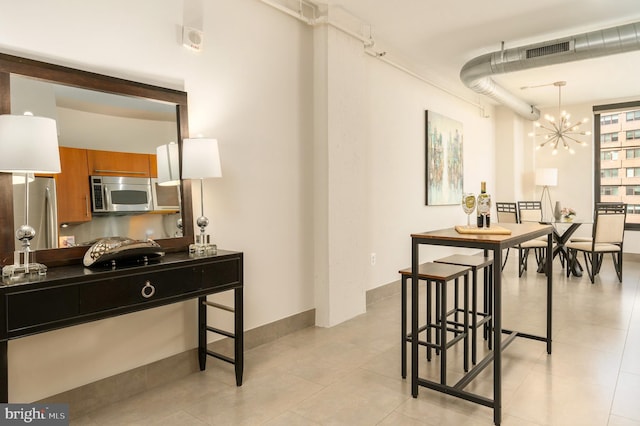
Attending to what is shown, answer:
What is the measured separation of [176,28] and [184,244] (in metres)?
1.45

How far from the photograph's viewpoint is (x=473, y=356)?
2873mm

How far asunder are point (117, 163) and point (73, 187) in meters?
0.30

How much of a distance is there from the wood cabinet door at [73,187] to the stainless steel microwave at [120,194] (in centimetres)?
5

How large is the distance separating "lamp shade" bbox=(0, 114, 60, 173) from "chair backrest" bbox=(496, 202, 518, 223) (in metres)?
6.41

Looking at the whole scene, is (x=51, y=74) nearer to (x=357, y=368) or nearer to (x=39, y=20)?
(x=39, y=20)

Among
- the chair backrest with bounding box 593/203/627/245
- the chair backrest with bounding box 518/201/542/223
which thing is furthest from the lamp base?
the chair backrest with bounding box 518/201/542/223

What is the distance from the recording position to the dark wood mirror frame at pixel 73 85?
1967mm

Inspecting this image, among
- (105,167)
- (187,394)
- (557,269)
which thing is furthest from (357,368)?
(557,269)

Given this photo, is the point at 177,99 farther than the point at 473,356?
No

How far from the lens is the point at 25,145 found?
71.4 inches

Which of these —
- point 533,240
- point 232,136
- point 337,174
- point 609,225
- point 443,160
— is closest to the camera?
point 232,136

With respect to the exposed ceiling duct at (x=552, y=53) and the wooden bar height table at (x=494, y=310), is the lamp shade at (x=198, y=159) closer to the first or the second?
the wooden bar height table at (x=494, y=310)

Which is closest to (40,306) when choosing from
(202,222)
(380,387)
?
(202,222)

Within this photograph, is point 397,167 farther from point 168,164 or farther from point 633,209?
point 633,209
